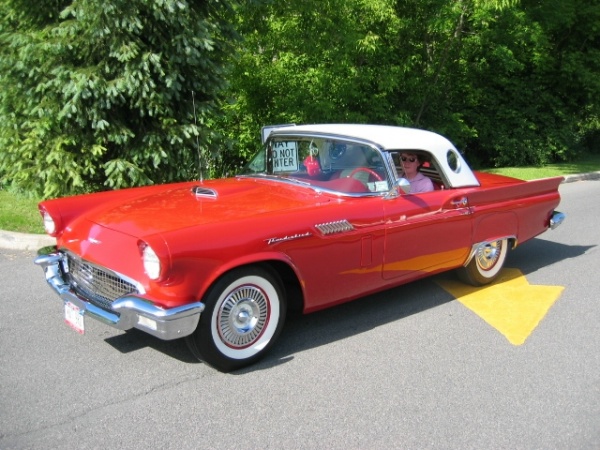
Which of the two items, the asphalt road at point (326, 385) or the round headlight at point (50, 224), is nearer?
the asphalt road at point (326, 385)

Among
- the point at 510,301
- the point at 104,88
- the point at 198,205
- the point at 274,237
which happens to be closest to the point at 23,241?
the point at 104,88

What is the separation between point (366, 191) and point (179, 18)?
3.92 m

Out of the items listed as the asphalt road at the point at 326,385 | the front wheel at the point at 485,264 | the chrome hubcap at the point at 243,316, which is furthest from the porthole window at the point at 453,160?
the chrome hubcap at the point at 243,316

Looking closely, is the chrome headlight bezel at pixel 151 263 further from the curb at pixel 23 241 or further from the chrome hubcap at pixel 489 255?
the curb at pixel 23 241

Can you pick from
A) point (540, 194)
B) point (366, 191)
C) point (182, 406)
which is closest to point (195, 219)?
point (182, 406)

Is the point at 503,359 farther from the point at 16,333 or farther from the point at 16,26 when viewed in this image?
the point at 16,26

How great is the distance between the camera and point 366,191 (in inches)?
173

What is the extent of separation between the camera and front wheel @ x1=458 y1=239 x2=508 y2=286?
5.26 metres

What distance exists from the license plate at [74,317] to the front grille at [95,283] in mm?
100

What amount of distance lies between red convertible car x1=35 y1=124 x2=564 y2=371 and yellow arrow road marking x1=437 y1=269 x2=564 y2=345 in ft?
0.59

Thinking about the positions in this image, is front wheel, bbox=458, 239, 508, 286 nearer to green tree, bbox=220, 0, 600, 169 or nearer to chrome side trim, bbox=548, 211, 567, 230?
chrome side trim, bbox=548, 211, 567, 230

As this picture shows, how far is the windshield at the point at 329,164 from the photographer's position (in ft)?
14.6

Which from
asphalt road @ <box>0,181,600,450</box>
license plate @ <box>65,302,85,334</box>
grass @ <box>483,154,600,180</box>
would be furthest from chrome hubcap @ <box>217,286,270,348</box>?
grass @ <box>483,154,600,180</box>

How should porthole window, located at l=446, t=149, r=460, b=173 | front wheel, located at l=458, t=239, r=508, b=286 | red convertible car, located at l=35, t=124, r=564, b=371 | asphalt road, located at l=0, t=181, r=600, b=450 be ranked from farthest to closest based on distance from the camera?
1. front wheel, located at l=458, t=239, r=508, b=286
2. porthole window, located at l=446, t=149, r=460, b=173
3. red convertible car, located at l=35, t=124, r=564, b=371
4. asphalt road, located at l=0, t=181, r=600, b=450
